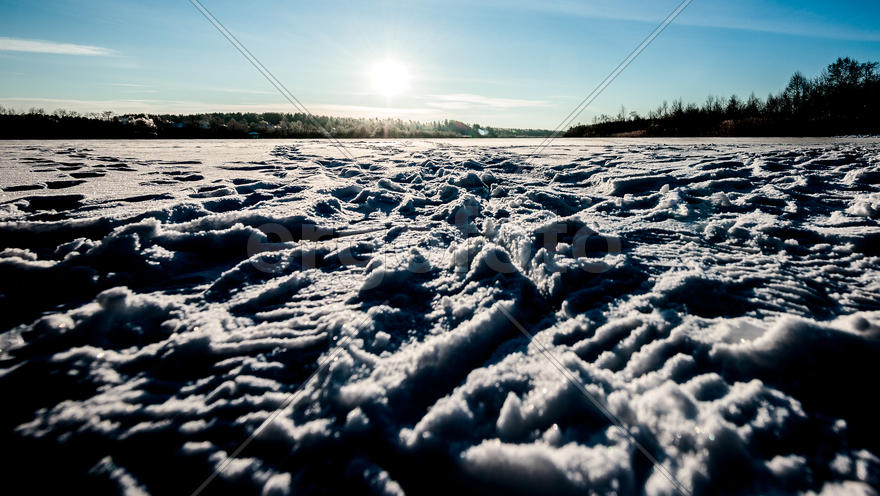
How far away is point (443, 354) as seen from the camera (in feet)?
3.18

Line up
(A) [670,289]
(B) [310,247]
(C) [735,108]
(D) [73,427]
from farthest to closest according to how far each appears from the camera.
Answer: (C) [735,108], (B) [310,247], (A) [670,289], (D) [73,427]

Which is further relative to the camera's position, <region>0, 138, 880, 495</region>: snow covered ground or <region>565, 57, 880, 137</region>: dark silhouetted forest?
<region>565, 57, 880, 137</region>: dark silhouetted forest

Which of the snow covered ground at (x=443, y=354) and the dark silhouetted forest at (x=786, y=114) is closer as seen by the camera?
the snow covered ground at (x=443, y=354)

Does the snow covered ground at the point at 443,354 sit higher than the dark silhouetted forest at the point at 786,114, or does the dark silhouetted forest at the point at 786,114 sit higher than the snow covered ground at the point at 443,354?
the dark silhouetted forest at the point at 786,114

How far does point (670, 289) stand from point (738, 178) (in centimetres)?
268

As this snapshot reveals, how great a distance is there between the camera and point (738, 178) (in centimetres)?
302

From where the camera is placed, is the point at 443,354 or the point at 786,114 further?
the point at 786,114

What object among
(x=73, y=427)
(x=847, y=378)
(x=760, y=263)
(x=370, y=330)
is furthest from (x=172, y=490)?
(x=760, y=263)

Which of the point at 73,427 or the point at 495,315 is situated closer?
the point at 73,427

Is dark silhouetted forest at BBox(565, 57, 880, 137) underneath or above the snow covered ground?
above

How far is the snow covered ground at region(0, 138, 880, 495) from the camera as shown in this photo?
66 cm

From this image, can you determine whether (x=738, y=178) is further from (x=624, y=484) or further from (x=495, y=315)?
(x=624, y=484)

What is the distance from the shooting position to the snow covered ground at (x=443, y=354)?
0.66m

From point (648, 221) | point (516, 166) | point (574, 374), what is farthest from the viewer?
point (516, 166)
